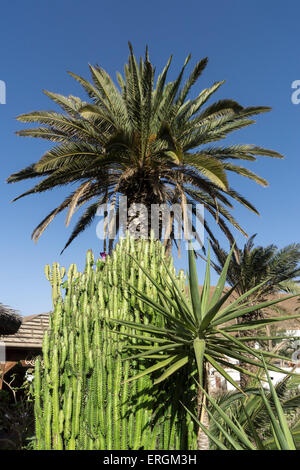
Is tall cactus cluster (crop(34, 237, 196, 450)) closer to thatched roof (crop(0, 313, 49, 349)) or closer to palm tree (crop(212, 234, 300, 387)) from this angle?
thatched roof (crop(0, 313, 49, 349))

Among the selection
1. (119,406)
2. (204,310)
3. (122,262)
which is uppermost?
(122,262)

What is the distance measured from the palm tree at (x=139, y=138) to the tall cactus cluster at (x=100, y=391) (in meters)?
3.79

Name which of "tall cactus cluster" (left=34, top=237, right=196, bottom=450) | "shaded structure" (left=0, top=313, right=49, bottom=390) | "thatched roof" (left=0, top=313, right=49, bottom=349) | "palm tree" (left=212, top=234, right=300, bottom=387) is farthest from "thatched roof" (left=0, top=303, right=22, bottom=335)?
"palm tree" (left=212, top=234, right=300, bottom=387)

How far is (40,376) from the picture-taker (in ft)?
13.3

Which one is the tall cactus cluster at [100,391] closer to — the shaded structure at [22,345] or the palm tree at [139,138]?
the palm tree at [139,138]

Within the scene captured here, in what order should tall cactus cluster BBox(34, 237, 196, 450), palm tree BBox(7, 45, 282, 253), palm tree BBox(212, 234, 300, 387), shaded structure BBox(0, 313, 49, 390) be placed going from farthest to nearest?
palm tree BBox(212, 234, 300, 387) < shaded structure BBox(0, 313, 49, 390) < palm tree BBox(7, 45, 282, 253) < tall cactus cluster BBox(34, 237, 196, 450)

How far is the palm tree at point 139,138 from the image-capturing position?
7.65 metres

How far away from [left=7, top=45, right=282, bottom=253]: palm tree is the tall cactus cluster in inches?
149

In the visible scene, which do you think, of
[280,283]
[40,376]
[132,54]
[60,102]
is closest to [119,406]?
[40,376]

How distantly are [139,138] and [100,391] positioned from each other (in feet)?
19.0

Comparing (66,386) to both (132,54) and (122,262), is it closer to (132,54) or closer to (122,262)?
(122,262)

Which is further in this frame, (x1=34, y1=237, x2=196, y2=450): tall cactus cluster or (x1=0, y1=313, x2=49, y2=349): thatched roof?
(x1=0, y1=313, x2=49, y2=349): thatched roof

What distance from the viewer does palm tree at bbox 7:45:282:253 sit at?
7.65 metres
